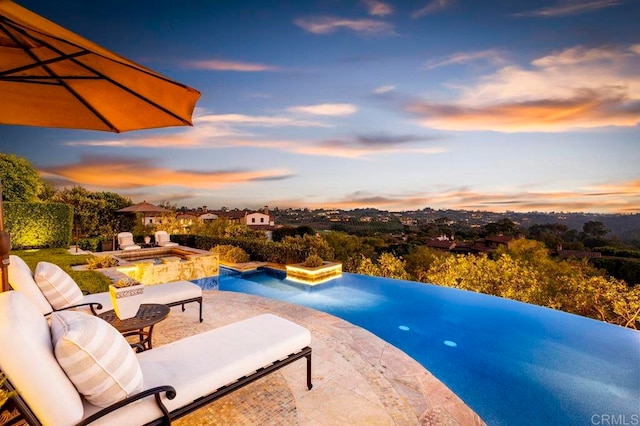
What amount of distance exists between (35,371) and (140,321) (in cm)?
191

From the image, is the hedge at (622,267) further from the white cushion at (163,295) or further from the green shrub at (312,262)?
the white cushion at (163,295)

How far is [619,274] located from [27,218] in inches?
1048

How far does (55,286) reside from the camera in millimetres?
3604

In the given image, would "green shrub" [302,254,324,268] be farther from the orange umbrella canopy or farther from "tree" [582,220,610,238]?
"tree" [582,220,610,238]

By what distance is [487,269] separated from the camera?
10.1m

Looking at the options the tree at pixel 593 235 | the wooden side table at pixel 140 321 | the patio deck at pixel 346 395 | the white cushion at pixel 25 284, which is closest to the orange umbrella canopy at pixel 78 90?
the white cushion at pixel 25 284

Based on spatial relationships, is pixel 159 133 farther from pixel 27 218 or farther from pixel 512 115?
pixel 512 115

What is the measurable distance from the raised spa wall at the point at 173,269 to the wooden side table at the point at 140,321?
4.90 metres

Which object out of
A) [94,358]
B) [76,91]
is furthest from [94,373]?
[76,91]

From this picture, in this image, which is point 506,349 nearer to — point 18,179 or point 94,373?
point 94,373

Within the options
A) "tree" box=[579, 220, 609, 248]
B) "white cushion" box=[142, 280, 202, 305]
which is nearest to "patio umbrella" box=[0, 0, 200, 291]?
"white cushion" box=[142, 280, 202, 305]

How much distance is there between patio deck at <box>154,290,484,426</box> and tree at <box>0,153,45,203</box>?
65.8 ft

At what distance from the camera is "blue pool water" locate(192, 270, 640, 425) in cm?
379

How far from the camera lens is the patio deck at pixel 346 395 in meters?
2.71
